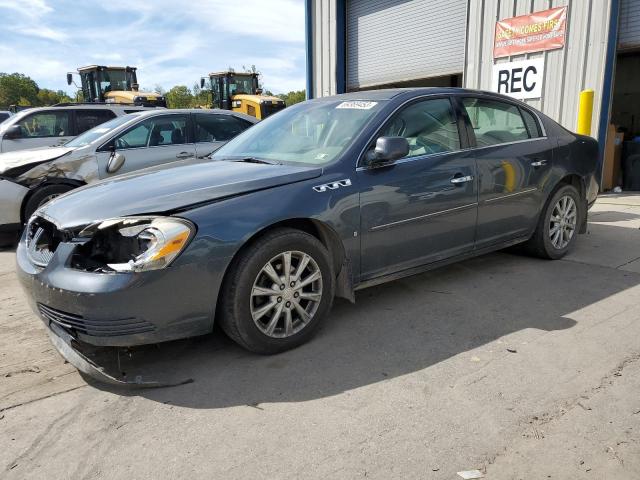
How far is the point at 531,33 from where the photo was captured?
9.31m

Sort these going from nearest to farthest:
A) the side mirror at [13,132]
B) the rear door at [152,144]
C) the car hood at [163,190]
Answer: the car hood at [163,190]
the rear door at [152,144]
the side mirror at [13,132]

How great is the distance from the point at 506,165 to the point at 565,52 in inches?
232

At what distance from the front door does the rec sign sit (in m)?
6.22

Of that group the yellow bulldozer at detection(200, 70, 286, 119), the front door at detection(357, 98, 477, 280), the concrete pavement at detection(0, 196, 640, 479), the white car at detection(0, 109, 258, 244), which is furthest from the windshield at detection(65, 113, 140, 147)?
the yellow bulldozer at detection(200, 70, 286, 119)

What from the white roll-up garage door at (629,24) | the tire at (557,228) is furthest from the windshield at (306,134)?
the white roll-up garage door at (629,24)

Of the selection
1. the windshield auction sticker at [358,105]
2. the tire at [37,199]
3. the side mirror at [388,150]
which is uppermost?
the windshield auction sticker at [358,105]

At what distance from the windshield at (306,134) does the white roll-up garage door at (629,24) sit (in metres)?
6.87

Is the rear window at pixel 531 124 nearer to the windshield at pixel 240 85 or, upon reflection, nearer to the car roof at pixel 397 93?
the car roof at pixel 397 93

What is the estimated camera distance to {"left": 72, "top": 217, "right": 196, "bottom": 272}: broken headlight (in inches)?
107

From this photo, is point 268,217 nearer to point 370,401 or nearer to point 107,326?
point 107,326

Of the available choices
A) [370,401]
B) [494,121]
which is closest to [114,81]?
[494,121]

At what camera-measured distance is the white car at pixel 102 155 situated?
634cm

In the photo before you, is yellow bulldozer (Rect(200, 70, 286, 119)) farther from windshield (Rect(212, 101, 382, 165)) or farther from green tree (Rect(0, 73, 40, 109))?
green tree (Rect(0, 73, 40, 109))

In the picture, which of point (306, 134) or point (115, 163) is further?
point (115, 163)
